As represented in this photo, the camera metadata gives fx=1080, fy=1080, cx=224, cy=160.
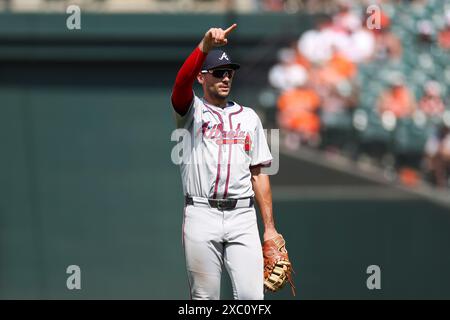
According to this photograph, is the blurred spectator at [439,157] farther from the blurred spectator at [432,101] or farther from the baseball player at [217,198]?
the baseball player at [217,198]

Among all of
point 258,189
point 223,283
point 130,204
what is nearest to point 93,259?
point 130,204

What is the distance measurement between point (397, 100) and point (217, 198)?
5148 mm

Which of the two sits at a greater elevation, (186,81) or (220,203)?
(186,81)

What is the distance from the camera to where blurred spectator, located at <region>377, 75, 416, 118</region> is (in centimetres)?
1012

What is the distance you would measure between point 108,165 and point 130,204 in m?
0.40

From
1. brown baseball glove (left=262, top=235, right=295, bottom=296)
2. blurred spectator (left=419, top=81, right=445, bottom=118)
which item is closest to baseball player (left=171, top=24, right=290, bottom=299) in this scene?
brown baseball glove (left=262, top=235, right=295, bottom=296)

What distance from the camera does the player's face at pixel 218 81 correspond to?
5387 mm

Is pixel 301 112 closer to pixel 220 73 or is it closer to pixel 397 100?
pixel 397 100

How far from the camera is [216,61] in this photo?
5363 mm

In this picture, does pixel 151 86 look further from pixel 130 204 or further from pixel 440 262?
pixel 440 262

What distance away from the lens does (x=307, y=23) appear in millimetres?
10062

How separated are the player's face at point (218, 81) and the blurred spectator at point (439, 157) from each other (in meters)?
4.87

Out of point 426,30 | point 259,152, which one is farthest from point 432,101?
point 259,152

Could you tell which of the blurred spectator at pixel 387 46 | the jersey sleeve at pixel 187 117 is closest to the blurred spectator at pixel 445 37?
the blurred spectator at pixel 387 46
